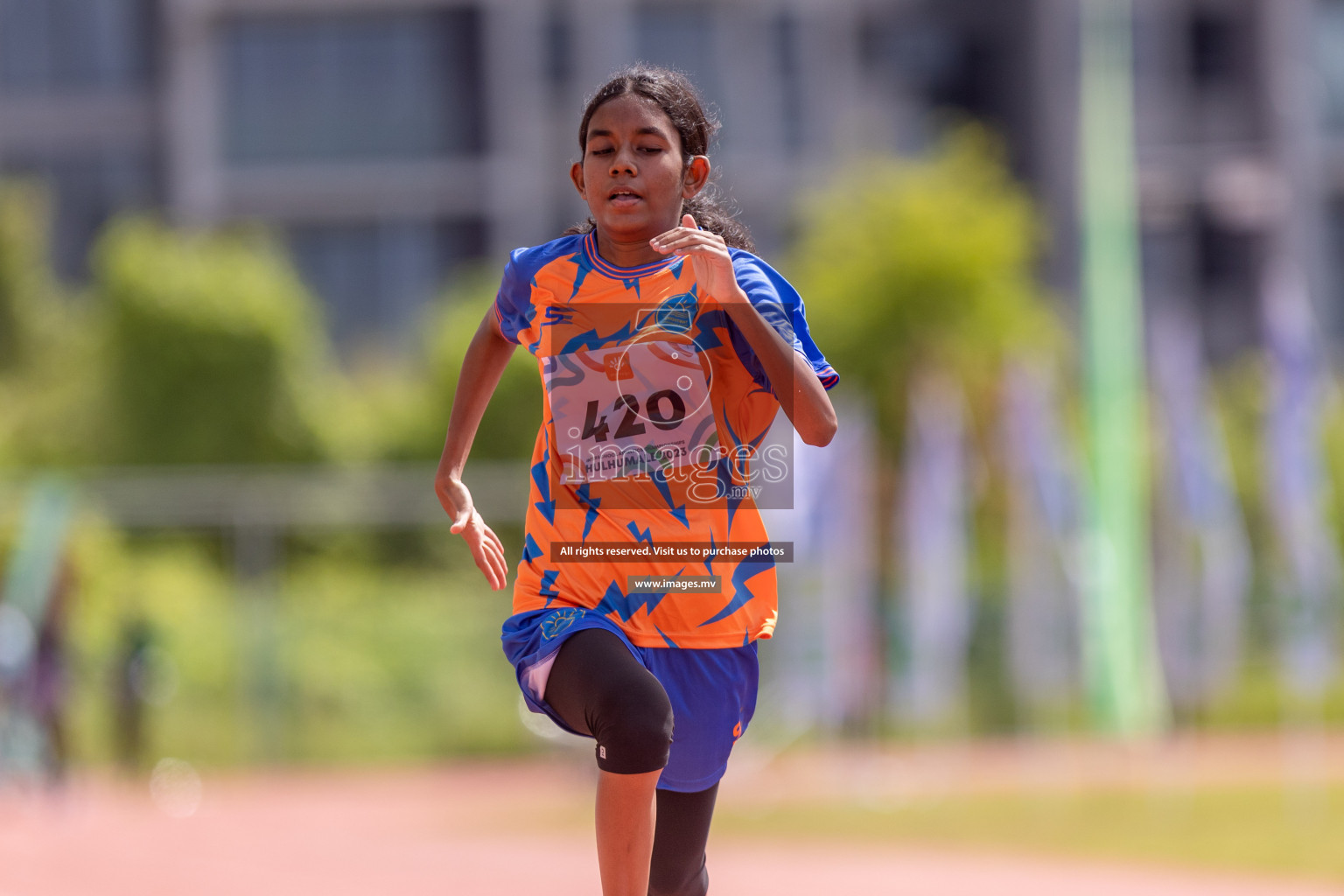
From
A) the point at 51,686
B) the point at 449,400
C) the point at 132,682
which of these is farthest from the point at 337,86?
the point at 51,686

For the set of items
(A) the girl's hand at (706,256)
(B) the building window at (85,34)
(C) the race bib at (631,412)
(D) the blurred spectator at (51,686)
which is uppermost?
(B) the building window at (85,34)

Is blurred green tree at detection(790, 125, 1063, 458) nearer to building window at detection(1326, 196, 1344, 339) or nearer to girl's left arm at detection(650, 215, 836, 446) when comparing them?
building window at detection(1326, 196, 1344, 339)

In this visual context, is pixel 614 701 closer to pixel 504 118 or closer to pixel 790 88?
pixel 504 118

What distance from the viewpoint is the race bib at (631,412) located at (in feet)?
12.1

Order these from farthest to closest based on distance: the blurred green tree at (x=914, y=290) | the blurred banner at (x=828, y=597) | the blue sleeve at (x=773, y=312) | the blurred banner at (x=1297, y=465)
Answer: the blurred green tree at (x=914, y=290) < the blurred banner at (x=828, y=597) < the blurred banner at (x=1297, y=465) < the blue sleeve at (x=773, y=312)

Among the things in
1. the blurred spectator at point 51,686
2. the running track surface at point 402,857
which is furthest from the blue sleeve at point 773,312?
the blurred spectator at point 51,686

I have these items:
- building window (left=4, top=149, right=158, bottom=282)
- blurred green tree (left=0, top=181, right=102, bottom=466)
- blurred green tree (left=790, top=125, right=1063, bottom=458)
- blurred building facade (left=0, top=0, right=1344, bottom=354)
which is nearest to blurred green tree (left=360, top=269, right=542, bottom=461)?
blurred green tree (left=0, top=181, right=102, bottom=466)

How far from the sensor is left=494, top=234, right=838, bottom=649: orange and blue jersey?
144 inches

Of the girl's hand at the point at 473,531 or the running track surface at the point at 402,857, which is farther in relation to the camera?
the running track surface at the point at 402,857

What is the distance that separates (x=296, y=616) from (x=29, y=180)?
1779cm

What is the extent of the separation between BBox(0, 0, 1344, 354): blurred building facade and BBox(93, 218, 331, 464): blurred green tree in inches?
296

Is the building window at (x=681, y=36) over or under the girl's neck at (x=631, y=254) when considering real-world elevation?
over

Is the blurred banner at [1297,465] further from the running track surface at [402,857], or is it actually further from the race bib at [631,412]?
the race bib at [631,412]

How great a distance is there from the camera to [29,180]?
3338 centimetres
